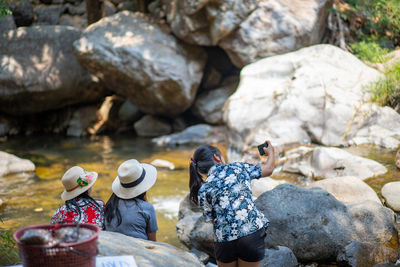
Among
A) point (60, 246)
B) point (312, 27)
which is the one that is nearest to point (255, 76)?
point (312, 27)

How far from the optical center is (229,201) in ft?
8.69

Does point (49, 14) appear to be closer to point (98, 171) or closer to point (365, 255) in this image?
point (98, 171)

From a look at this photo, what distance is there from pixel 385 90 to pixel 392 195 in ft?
11.7

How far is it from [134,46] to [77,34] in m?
2.95

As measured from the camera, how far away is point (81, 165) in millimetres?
9000

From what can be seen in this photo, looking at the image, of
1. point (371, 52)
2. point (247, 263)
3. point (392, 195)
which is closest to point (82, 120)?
point (371, 52)

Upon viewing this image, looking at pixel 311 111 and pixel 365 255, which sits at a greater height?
pixel 365 255

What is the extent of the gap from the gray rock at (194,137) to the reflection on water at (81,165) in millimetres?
459

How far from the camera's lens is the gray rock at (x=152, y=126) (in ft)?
42.0

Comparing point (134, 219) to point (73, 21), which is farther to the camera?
point (73, 21)

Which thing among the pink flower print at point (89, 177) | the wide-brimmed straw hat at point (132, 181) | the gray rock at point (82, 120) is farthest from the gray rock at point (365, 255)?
the gray rock at point (82, 120)

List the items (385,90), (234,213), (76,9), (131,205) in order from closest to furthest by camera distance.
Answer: (234,213) → (131,205) → (385,90) → (76,9)

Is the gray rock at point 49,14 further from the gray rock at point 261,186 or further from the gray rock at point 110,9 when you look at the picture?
the gray rock at point 261,186

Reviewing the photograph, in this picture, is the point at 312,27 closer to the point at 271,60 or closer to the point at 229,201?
the point at 271,60
